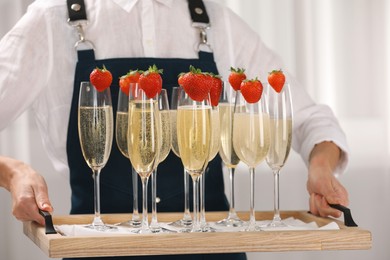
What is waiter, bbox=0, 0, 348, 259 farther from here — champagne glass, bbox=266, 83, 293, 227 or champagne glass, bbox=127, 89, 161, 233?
champagne glass, bbox=127, 89, 161, 233

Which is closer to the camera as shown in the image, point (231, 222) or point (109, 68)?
point (231, 222)

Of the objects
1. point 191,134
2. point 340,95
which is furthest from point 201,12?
point 340,95

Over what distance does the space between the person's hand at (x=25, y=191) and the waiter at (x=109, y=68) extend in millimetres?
292

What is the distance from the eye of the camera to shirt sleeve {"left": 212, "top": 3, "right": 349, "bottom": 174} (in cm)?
265

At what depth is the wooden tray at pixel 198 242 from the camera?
1.77 meters

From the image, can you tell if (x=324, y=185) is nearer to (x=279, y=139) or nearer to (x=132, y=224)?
(x=279, y=139)

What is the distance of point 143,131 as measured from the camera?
192 cm

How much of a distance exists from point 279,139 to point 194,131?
26 centimetres

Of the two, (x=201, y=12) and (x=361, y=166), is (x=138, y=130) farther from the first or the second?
(x=361, y=166)

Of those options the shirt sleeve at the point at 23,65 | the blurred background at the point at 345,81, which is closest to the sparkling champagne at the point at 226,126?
the shirt sleeve at the point at 23,65

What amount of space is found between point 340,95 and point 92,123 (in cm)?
240

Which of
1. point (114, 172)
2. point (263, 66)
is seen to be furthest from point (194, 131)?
point (263, 66)

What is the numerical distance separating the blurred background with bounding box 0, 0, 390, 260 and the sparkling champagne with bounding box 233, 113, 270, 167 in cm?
204

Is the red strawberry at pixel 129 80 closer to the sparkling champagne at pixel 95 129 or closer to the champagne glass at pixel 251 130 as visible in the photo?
the sparkling champagne at pixel 95 129
